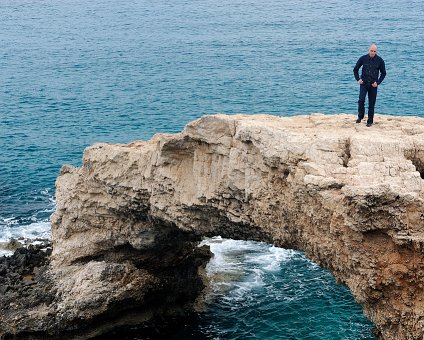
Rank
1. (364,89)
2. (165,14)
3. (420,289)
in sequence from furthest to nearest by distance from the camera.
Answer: (165,14) → (364,89) → (420,289)

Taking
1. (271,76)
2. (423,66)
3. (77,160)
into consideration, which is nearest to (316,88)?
(271,76)

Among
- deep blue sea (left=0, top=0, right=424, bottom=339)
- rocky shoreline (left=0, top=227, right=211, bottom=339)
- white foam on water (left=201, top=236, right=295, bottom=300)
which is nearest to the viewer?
rocky shoreline (left=0, top=227, right=211, bottom=339)

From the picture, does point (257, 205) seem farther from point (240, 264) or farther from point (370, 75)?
point (240, 264)

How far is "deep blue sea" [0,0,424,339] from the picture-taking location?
101 ft

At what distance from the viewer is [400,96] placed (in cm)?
5909

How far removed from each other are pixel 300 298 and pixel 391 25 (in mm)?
67523

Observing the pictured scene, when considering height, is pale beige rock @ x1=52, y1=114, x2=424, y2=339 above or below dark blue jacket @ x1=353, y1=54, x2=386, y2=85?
below

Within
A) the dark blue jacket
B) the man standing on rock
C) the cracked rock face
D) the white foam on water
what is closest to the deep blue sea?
the white foam on water

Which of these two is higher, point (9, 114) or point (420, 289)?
point (420, 289)

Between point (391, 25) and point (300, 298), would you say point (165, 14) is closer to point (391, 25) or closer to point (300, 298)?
point (391, 25)

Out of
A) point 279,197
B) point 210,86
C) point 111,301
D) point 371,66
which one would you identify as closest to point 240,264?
point 111,301

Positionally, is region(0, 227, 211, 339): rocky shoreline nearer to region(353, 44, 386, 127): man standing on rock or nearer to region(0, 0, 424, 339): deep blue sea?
region(0, 0, 424, 339): deep blue sea

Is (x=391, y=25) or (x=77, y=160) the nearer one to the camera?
(x=77, y=160)

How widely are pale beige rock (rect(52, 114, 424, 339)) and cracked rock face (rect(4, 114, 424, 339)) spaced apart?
0.13 feet
